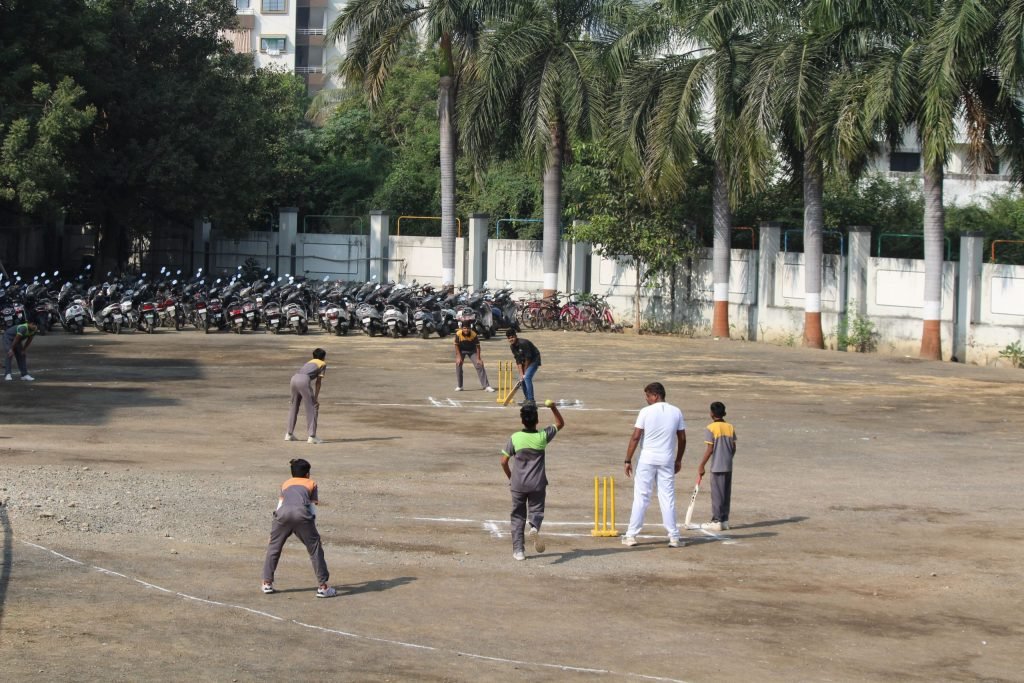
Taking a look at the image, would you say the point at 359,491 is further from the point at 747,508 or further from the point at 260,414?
the point at 260,414

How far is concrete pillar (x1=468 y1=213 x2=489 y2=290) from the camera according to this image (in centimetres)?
4228

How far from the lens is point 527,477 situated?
1169cm

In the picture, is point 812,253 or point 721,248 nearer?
point 812,253

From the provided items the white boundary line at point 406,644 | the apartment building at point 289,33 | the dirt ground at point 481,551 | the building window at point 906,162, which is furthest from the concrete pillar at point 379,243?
the apartment building at point 289,33

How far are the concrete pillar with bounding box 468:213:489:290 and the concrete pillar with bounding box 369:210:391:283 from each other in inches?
125

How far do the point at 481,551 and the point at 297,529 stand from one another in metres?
2.28

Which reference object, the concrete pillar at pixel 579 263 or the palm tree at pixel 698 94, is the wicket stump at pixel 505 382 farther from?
the concrete pillar at pixel 579 263

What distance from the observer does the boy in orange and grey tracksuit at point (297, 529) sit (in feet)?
34.0

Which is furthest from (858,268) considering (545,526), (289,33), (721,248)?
(289,33)

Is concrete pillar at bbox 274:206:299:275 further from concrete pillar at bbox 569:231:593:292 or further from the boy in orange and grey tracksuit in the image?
the boy in orange and grey tracksuit

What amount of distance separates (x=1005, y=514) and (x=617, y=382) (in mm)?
11941

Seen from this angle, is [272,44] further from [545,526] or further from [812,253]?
[545,526]

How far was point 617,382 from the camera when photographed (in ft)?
84.3

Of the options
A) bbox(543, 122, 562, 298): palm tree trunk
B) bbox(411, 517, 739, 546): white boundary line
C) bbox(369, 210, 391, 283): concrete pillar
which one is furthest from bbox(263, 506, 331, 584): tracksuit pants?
bbox(369, 210, 391, 283): concrete pillar
